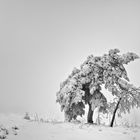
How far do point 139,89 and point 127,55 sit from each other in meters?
4.35

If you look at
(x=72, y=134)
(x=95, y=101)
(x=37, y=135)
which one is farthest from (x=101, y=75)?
(x=37, y=135)

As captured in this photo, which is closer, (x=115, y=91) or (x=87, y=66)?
(x=115, y=91)

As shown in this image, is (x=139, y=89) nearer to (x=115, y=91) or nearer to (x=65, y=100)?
(x=115, y=91)

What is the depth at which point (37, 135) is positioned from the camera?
38.3ft

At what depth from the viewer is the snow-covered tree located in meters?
23.0

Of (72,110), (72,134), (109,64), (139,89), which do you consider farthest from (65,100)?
(72,134)

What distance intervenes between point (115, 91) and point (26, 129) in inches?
501

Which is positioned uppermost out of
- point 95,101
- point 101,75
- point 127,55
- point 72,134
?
point 127,55

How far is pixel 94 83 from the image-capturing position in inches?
917

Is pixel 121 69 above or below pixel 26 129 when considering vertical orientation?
above

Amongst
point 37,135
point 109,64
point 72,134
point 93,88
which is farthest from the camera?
point 109,64

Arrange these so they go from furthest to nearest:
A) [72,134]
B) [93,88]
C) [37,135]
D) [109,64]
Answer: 1. [109,64]
2. [93,88]
3. [72,134]
4. [37,135]

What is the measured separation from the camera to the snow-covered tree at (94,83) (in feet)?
75.5

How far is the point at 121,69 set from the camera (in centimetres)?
2491
